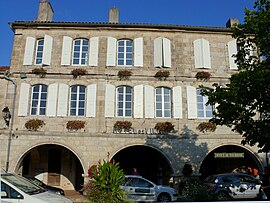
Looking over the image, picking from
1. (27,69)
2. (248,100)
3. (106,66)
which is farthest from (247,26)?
(27,69)

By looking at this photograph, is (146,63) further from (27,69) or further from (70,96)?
(27,69)

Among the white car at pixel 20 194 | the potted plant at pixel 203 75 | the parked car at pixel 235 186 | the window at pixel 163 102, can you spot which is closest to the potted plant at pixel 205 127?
the window at pixel 163 102

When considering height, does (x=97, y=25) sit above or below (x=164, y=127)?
above

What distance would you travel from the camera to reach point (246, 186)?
40.2ft

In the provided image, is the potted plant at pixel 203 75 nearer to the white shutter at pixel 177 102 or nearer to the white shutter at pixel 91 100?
the white shutter at pixel 177 102

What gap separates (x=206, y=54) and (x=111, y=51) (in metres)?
5.79

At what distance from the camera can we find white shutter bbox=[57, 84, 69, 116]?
15109mm

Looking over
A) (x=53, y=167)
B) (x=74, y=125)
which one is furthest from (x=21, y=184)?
(x=53, y=167)

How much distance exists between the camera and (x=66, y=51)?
52.9ft

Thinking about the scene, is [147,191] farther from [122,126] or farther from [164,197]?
[122,126]

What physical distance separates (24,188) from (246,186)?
9850 millimetres

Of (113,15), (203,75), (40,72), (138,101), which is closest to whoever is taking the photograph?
(138,101)

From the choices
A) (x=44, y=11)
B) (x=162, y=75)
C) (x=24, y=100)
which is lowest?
(x=24, y=100)

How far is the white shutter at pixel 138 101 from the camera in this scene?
15.2 m
